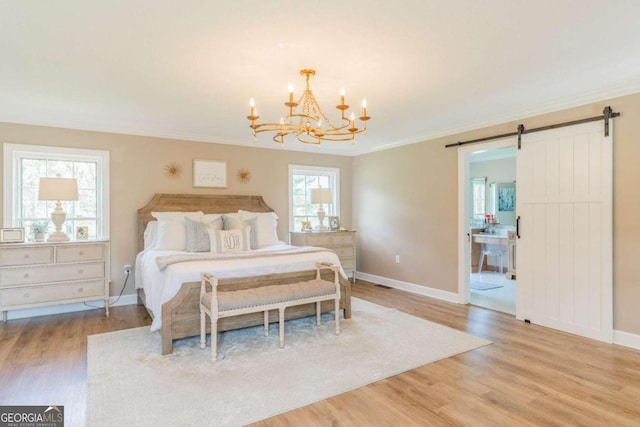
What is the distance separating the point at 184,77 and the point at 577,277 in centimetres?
412

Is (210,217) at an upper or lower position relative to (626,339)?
upper

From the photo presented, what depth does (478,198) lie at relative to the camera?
7543mm

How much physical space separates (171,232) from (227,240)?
0.75 meters

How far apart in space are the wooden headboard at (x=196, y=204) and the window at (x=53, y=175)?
437mm

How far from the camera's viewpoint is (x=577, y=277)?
3.52m

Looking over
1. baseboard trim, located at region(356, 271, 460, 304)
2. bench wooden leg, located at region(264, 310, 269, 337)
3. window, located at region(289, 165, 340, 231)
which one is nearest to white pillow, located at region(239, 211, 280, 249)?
window, located at region(289, 165, 340, 231)

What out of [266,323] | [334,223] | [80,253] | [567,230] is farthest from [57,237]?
[567,230]

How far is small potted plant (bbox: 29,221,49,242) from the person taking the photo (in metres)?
4.05

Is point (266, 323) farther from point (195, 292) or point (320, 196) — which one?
point (320, 196)

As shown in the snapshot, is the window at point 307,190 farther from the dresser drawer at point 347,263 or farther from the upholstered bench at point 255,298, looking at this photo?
the upholstered bench at point 255,298

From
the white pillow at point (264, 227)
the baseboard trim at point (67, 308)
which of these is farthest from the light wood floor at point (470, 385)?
the white pillow at point (264, 227)

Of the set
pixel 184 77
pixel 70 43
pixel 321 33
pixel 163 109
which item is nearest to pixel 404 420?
pixel 321 33

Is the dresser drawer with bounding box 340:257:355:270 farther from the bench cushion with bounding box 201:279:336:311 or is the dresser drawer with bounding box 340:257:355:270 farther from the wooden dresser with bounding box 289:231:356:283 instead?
the bench cushion with bounding box 201:279:336:311

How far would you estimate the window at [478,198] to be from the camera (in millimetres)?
7458
